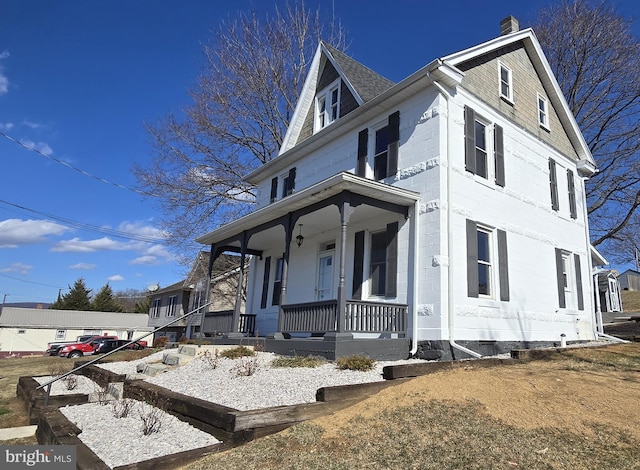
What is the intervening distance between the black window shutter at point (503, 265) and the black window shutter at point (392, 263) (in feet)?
8.45

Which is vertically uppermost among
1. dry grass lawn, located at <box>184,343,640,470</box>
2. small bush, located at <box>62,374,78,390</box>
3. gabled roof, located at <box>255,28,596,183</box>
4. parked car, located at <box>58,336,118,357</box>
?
gabled roof, located at <box>255,28,596,183</box>

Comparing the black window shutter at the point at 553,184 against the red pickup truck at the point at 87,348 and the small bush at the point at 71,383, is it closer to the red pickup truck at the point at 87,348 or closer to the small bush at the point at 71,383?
the small bush at the point at 71,383

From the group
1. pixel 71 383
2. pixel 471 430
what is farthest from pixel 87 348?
Result: pixel 471 430

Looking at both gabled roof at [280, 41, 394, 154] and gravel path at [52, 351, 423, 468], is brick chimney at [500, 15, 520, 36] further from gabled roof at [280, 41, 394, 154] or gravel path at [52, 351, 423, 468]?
gravel path at [52, 351, 423, 468]

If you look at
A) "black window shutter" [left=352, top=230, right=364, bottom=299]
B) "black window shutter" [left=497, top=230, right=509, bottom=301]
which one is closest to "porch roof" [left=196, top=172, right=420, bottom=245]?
"black window shutter" [left=352, top=230, right=364, bottom=299]

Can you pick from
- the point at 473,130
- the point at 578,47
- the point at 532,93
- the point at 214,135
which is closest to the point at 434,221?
the point at 473,130

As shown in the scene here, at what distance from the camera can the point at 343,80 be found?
558 inches

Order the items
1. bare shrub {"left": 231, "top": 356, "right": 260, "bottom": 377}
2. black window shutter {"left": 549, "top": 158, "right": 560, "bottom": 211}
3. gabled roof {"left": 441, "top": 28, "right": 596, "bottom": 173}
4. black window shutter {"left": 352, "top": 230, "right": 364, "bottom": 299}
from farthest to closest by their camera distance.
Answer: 1. black window shutter {"left": 549, "top": 158, "right": 560, "bottom": 211}
2. gabled roof {"left": 441, "top": 28, "right": 596, "bottom": 173}
3. black window shutter {"left": 352, "top": 230, "right": 364, "bottom": 299}
4. bare shrub {"left": 231, "top": 356, "right": 260, "bottom": 377}

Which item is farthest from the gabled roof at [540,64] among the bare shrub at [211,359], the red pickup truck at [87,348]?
the red pickup truck at [87,348]

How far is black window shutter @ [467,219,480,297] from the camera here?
30.3 feet

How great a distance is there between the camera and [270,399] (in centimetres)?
558

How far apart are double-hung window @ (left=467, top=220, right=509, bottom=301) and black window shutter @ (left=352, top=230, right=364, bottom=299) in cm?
256

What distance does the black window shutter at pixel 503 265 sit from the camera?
1006cm

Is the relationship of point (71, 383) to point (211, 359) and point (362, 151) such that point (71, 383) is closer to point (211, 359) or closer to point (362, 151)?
point (211, 359)
